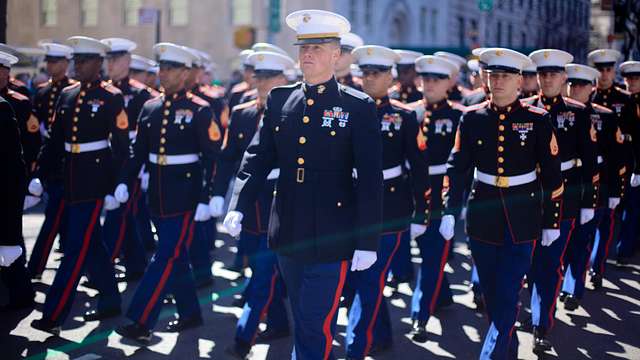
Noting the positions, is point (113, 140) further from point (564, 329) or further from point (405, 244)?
point (564, 329)

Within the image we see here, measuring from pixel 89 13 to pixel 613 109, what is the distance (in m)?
32.5

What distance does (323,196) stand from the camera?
14.8ft

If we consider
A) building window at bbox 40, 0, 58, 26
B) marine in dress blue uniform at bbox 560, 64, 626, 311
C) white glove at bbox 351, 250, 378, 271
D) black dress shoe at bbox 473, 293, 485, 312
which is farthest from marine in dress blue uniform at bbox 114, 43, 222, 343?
building window at bbox 40, 0, 58, 26

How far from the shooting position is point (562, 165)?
7.10 m

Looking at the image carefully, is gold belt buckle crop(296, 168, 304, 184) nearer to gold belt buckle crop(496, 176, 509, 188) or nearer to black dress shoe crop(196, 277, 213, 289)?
gold belt buckle crop(496, 176, 509, 188)

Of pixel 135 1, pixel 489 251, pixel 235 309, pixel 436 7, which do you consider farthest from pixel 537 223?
pixel 436 7

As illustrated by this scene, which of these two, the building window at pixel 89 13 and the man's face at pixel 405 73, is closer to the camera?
the man's face at pixel 405 73

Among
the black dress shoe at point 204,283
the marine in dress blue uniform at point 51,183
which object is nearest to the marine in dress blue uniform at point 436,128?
the black dress shoe at point 204,283

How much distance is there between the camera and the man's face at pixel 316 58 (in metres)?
4.55

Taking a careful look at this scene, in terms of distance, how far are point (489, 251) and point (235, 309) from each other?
275cm

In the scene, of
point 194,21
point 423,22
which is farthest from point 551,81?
point 423,22

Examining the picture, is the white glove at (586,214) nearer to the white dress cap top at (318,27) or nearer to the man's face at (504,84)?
the man's face at (504,84)

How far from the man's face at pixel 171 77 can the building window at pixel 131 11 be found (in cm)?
3230

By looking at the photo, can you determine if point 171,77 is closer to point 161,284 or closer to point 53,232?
point 161,284
